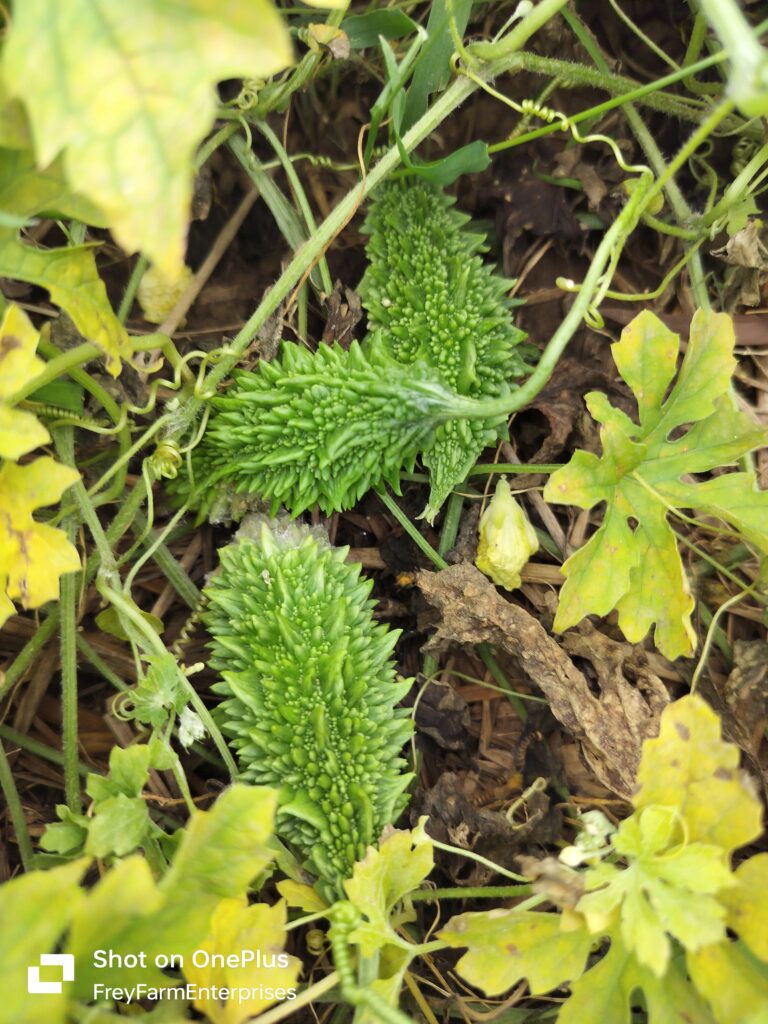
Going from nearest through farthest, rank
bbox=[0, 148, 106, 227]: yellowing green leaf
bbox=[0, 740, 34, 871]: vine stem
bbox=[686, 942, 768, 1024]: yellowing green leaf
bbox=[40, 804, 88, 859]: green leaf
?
bbox=[686, 942, 768, 1024]: yellowing green leaf < bbox=[0, 148, 106, 227]: yellowing green leaf < bbox=[40, 804, 88, 859]: green leaf < bbox=[0, 740, 34, 871]: vine stem

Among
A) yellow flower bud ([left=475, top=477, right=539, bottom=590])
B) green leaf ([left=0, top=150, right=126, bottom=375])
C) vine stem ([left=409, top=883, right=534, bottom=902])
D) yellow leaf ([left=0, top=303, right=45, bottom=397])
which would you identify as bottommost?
vine stem ([left=409, top=883, right=534, bottom=902])

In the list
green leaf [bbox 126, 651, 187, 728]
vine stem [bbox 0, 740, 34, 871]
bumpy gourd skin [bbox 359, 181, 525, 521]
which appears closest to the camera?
green leaf [bbox 126, 651, 187, 728]

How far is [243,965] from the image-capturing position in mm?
1646

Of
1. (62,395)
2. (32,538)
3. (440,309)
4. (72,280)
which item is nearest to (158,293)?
(62,395)

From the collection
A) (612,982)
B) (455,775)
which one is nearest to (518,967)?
(612,982)

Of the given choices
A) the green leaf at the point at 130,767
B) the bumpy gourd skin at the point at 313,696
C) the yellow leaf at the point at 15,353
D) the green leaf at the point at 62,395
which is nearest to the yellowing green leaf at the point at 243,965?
the bumpy gourd skin at the point at 313,696

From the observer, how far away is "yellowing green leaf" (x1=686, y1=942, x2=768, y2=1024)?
1.56 meters

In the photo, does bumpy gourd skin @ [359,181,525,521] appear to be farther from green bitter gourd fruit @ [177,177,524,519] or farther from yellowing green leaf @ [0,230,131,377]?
yellowing green leaf @ [0,230,131,377]

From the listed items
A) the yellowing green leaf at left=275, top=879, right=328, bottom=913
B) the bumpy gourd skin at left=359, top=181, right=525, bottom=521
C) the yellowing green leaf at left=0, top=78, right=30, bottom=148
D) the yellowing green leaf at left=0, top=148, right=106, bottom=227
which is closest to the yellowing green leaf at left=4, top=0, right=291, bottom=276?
the yellowing green leaf at left=0, top=78, right=30, bottom=148

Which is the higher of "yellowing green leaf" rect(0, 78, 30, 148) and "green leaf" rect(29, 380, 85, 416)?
"yellowing green leaf" rect(0, 78, 30, 148)

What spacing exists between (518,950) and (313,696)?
0.68m

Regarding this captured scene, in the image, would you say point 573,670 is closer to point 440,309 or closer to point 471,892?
point 471,892

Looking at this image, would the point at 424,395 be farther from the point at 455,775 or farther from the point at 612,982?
the point at 612,982

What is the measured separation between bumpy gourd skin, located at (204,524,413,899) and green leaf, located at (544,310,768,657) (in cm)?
50
